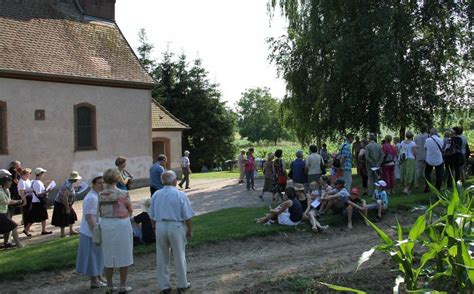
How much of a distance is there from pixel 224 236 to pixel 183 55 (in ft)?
124

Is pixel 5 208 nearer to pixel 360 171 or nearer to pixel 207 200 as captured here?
pixel 207 200

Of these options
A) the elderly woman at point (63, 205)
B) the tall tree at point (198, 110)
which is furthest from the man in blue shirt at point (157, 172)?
the tall tree at point (198, 110)

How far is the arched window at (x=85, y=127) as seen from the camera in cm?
2173

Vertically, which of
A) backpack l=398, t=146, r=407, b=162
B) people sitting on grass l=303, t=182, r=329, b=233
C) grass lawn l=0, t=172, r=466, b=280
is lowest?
grass lawn l=0, t=172, r=466, b=280

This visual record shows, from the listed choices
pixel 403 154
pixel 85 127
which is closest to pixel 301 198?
pixel 403 154

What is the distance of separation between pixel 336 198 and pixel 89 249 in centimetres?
651

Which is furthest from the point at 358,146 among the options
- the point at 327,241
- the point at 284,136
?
the point at 284,136

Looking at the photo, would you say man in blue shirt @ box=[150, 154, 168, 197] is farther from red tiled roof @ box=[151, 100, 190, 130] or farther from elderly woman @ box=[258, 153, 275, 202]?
red tiled roof @ box=[151, 100, 190, 130]

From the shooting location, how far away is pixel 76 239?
11609mm

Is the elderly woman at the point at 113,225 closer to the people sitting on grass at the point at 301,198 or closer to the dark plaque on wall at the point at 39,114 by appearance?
the people sitting on grass at the point at 301,198

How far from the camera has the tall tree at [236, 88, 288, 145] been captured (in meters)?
99.9

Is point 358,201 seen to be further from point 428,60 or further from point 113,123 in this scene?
point 113,123

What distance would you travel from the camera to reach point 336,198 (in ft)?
41.3

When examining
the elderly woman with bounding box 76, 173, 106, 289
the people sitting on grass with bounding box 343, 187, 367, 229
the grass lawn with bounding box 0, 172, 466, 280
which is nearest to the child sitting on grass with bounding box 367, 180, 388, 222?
Result: the people sitting on grass with bounding box 343, 187, 367, 229
